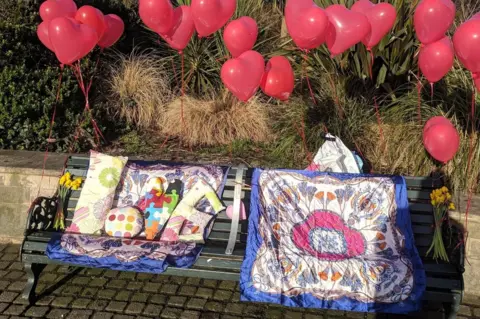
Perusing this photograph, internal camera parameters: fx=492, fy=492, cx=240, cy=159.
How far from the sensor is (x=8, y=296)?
11.7ft

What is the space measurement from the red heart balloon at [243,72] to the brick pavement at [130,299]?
1.50m

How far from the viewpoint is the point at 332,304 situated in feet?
9.90

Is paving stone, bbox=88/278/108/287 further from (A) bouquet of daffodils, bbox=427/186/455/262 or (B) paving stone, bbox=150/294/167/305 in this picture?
(A) bouquet of daffodils, bbox=427/186/455/262

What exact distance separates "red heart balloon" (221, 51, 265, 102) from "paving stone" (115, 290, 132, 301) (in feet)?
5.48

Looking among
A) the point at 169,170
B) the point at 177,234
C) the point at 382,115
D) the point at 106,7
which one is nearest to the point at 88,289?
the point at 177,234

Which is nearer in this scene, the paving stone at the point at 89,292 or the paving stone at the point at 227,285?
the paving stone at the point at 89,292

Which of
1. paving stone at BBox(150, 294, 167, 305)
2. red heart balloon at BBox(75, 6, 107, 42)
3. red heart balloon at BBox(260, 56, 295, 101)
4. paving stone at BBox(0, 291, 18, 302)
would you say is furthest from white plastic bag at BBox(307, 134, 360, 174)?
paving stone at BBox(0, 291, 18, 302)

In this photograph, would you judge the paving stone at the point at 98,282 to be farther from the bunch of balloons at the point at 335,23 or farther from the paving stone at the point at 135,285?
the bunch of balloons at the point at 335,23

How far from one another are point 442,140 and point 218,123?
2742mm

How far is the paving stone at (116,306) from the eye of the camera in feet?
11.2

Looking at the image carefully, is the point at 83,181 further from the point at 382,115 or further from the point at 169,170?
the point at 382,115

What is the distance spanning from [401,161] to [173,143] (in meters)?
2.46

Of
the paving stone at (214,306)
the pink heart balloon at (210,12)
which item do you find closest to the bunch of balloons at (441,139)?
the pink heart balloon at (210,12)

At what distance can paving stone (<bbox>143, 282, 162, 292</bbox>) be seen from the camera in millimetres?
3666
